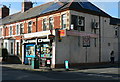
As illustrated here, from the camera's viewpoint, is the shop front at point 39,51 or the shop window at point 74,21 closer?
the shop front at point 39,51

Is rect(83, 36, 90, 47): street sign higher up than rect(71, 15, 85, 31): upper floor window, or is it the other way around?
rect(71, 15, 85, 31): upper floor window

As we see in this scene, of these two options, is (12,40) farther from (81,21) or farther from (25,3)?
(81,21)

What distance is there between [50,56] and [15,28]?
45.6ft

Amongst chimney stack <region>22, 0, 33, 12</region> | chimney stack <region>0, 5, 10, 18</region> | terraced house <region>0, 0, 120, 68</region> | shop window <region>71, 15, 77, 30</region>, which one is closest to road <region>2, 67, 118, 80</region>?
terraced house <region>0, 0, 120, 68</region>

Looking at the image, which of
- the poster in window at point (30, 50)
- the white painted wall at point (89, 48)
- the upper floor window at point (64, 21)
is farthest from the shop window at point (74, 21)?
the poster in window at point (30, 50)

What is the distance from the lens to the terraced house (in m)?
22.4

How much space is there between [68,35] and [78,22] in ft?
8.89

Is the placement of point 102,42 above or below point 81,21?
below

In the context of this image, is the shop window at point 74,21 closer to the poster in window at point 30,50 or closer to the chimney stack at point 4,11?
the poster in window at point 30,50

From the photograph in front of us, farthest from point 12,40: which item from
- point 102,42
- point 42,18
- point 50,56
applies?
point 102,42

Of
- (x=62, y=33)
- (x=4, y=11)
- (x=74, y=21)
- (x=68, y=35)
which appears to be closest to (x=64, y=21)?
(x=74, y=21)

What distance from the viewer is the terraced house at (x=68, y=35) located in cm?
2242

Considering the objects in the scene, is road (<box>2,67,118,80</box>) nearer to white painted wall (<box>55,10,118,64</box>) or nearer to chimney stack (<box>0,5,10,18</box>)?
white painted wall (<box>55,10,118,64</box>)

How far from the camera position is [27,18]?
30.2 metres
